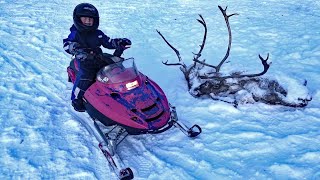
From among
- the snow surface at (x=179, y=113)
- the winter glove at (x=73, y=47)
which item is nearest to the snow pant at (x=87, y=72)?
the winter glove at (x=73, y=47)

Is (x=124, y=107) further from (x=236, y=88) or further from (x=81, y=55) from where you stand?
(x=236, y=88)

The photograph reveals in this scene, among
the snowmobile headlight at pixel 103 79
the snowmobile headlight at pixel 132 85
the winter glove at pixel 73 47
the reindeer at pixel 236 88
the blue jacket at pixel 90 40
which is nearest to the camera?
the snowmobile headlight at pixel 132 85

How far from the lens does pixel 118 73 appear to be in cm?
463

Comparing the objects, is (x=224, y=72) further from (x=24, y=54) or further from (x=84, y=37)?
(x=24, y=54)

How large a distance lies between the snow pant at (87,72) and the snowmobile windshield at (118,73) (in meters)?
0.28

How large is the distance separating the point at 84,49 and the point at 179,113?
1.67 meters

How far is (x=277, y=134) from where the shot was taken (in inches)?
184

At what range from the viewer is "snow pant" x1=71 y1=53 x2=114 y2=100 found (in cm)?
493

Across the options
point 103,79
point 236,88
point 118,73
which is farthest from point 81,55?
point 236,88

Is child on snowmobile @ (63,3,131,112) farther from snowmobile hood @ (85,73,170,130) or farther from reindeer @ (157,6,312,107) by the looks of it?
reindeer @ (157,6,312,107)

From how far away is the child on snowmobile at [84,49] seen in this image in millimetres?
4906

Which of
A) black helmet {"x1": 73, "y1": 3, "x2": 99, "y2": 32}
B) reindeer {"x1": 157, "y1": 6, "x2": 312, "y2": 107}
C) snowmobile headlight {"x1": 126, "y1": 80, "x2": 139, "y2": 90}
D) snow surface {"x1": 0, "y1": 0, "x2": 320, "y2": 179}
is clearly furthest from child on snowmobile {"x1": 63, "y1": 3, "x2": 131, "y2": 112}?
reindeer {"x1": 157, "y1": 6, "x2": 312, "y2": 107}

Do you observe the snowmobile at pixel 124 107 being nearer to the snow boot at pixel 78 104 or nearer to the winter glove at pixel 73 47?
the snow boot at pixel 78 104

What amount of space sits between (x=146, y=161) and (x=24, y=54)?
450cm
